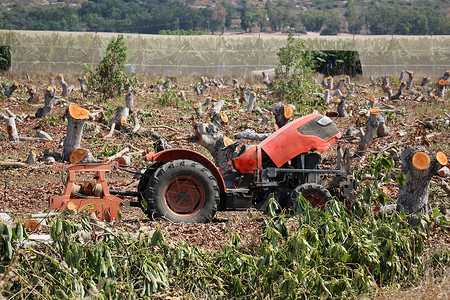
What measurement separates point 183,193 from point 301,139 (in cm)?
154

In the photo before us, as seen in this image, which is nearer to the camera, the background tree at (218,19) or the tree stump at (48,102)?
the tree stump at (48,102)

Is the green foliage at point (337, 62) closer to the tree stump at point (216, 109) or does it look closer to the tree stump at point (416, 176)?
the tree stump at point (216, 109)

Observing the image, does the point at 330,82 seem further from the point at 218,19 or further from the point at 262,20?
the point at 218,19

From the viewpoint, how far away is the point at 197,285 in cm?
445

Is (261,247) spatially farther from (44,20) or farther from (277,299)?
(44,20)

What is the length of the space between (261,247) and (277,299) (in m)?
0.47

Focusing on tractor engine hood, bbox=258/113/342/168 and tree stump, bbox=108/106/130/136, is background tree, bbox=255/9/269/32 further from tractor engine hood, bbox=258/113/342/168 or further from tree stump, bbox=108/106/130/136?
tractor engine hood, bbox=258/113/342/168

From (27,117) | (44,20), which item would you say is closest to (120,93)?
(27,117)

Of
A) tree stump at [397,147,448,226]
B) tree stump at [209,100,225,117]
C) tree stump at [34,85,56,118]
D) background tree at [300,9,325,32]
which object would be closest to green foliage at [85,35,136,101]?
tree stump at [34,85,56,118]

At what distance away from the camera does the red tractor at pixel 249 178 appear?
6270mm

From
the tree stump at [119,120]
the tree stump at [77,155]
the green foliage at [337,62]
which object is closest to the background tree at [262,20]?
the green foliage at [337,62]

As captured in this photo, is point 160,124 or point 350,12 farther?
point 350,12

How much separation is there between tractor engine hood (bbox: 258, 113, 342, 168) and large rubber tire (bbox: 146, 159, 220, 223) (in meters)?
0.87

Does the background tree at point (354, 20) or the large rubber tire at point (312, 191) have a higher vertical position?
the background tree at point (354, 20)
